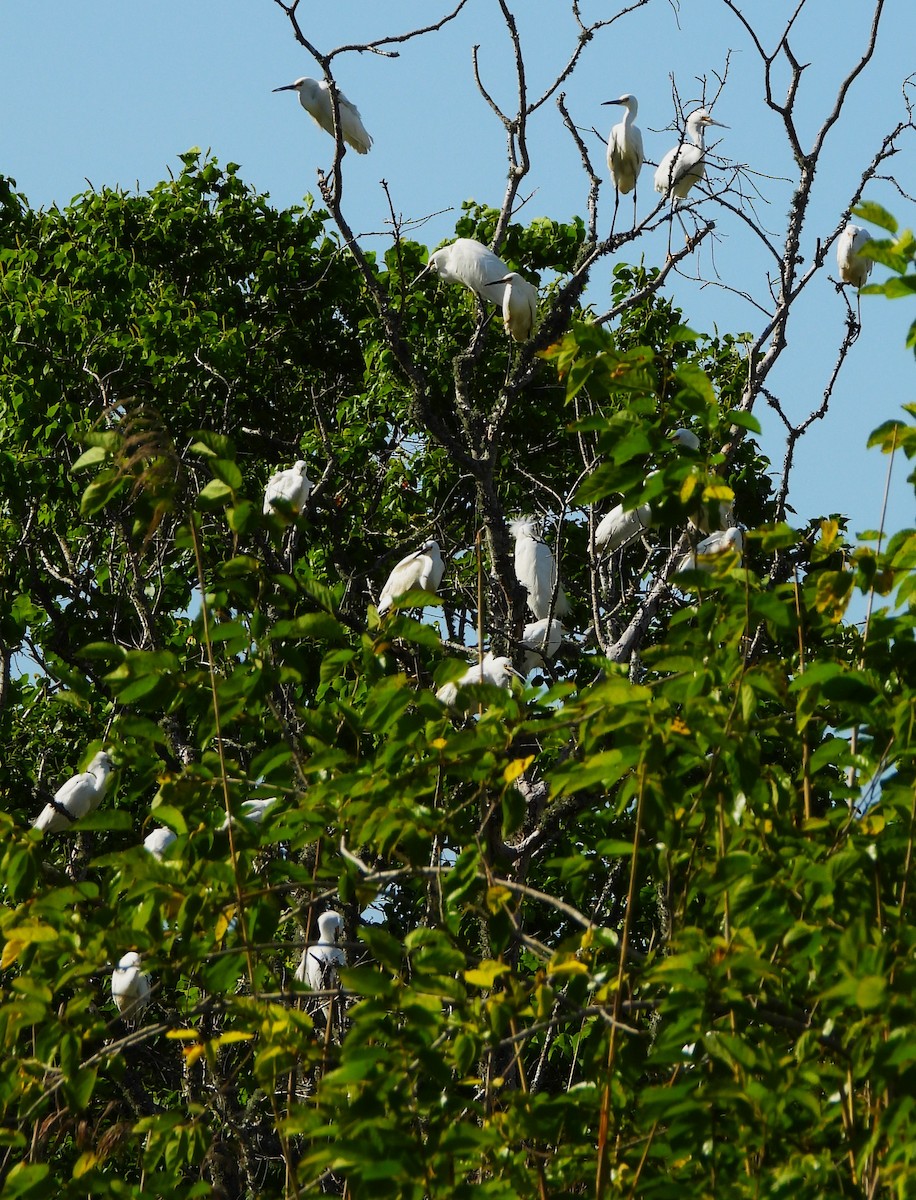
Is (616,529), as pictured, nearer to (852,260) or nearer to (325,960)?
(325,960)

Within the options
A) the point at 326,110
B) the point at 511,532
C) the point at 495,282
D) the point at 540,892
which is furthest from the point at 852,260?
the point at 540,892

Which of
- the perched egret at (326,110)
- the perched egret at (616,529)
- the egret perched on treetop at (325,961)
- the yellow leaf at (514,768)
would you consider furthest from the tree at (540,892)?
the perched egret at (326,110)

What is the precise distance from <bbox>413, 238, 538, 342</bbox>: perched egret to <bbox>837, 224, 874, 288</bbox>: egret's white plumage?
1.71 metres

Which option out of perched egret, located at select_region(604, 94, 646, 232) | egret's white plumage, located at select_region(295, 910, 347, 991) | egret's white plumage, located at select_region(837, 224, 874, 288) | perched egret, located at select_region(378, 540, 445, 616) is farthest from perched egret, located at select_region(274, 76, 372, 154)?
egret's white plumage, located at select_region(295, 910, 347, 991)

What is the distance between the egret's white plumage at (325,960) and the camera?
160 inches

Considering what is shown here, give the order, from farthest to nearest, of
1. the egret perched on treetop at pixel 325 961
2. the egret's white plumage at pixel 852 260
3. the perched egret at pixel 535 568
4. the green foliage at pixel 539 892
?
the egret's white plumage at pixel 852 260 < the perched egret at pixel 535 568 < the egret perched on treetop at pixel 325 961 < the green foliage at pixel 539 892

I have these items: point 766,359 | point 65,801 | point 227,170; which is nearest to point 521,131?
point 766,359

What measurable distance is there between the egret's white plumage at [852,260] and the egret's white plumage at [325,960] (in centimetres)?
349

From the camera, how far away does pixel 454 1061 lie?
1.53 meters

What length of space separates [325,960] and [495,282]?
255 centimetres

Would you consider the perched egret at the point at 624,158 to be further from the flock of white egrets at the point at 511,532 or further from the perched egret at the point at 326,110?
the perched egret at the point at 326,110

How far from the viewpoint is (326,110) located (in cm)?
750

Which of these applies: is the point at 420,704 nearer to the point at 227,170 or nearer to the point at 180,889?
the point at 180,889

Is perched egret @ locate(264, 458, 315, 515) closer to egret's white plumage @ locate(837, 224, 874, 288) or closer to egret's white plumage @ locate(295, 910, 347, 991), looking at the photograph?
egret's white plumage @ locate(295, 910, 347, 991)
